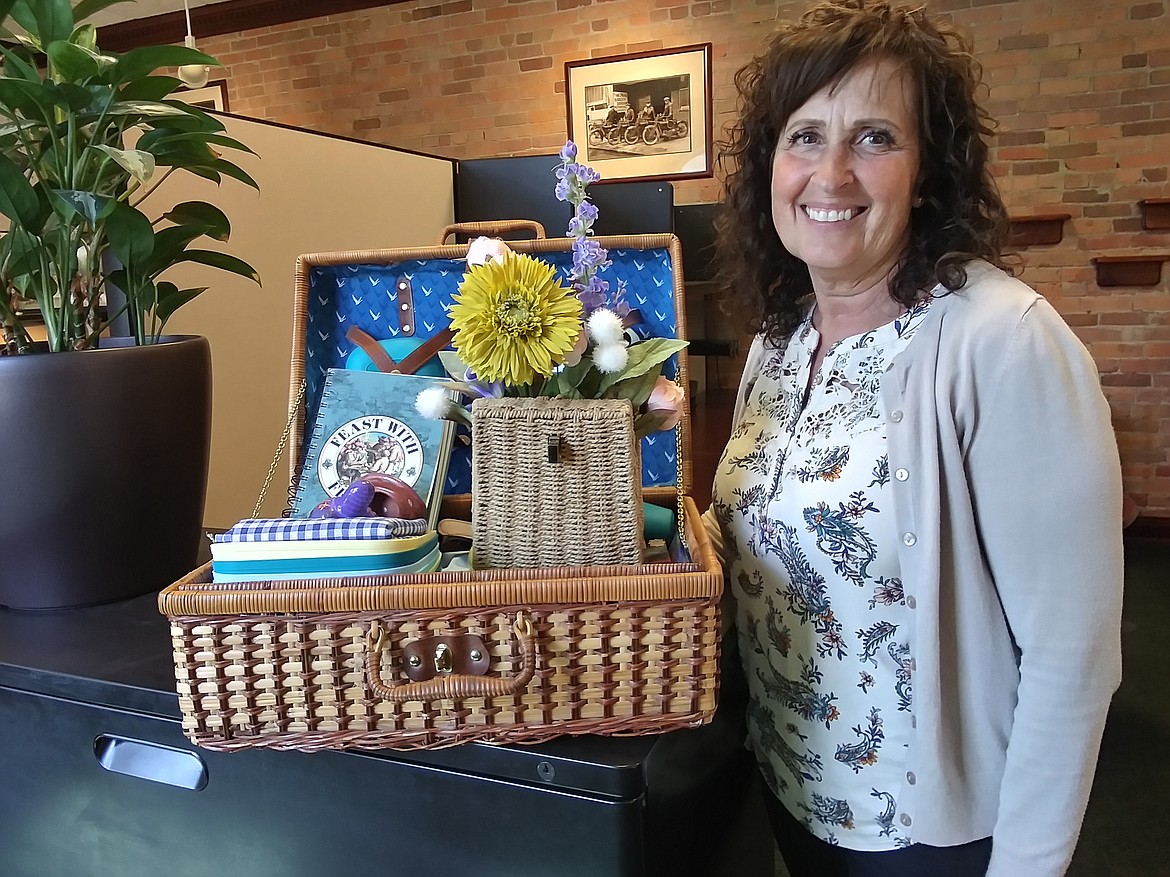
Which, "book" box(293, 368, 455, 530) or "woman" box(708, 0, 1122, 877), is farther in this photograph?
"book" box(293, 368, 455, 530)

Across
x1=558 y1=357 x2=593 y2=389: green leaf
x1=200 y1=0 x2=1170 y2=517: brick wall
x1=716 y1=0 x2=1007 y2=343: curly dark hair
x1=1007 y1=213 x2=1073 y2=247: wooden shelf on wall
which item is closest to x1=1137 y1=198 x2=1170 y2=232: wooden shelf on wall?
x1=200 y1=0 x2=1170 y2=517: brick wall

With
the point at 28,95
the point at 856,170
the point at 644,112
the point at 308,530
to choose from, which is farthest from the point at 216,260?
the point at 644,112

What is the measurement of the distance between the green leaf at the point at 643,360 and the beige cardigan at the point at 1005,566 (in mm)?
242

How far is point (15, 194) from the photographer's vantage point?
83cm

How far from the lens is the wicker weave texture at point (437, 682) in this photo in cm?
63

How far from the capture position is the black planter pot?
836 mm

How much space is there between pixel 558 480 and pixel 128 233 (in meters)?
0.57

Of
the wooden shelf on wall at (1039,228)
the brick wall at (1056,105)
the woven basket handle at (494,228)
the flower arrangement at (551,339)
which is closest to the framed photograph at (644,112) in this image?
the brick wall at (1056,105)

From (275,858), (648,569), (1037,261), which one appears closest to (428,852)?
(275,858)

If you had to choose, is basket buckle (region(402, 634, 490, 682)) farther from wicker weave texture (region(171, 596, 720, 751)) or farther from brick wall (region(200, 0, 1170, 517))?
brick wall (region(200, 0, 1170, 517))

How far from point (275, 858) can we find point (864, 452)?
653 millimetres

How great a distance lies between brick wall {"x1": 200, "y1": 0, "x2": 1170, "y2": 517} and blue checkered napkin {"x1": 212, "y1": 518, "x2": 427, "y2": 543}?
11.7ft

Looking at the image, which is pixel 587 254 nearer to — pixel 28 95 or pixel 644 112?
pixel 28 95

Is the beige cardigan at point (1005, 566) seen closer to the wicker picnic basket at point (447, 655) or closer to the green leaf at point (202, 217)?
the wicker picnic basket at point (447, 655)
